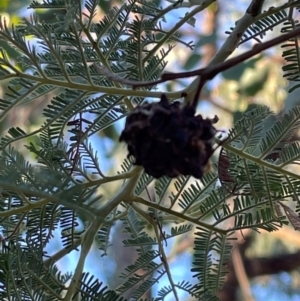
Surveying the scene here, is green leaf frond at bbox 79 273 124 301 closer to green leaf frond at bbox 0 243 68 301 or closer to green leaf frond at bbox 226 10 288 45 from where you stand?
green leaf frond at bbox 0 243 68 301

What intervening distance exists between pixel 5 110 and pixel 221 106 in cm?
111

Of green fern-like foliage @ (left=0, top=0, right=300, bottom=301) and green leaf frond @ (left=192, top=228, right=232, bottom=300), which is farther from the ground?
green fern-like foliage @ (left=0, top=0, right=300, bottom=301)

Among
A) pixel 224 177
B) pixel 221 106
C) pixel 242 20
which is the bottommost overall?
pixel 224 177

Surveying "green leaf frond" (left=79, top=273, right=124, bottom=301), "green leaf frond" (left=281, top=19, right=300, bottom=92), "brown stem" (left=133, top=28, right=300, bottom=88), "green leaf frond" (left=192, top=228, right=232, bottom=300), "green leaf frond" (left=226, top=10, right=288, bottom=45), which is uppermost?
"green leaf frond" (left=226, top=10, right=288, bottom=45)

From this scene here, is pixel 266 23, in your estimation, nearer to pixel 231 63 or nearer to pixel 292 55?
pixel 292 55

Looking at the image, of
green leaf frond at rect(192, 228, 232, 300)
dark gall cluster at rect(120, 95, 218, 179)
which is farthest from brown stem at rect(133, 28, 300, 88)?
green leaf frond at rect(192, 228, 232, 300)

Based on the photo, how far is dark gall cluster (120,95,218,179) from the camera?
332mm

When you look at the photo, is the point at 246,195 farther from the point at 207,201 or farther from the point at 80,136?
the point at 80,136

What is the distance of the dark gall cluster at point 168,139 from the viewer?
0.33 meters

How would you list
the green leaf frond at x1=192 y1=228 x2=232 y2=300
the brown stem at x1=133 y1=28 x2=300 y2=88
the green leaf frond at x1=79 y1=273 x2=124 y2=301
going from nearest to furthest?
the brown stem at x1=133 y1=28 x2=300 y2=88
the green leaf frond at x1=79 y1=273 x2=124 y2=301
the green leaf frond at x1=192 y1=228 x2=232 y2=300

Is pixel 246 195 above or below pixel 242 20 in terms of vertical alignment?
below

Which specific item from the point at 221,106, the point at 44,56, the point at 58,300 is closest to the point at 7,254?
the point at 58,300

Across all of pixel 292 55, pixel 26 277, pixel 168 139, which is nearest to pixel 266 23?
pixel 292 55

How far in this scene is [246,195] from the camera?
0.52 m
